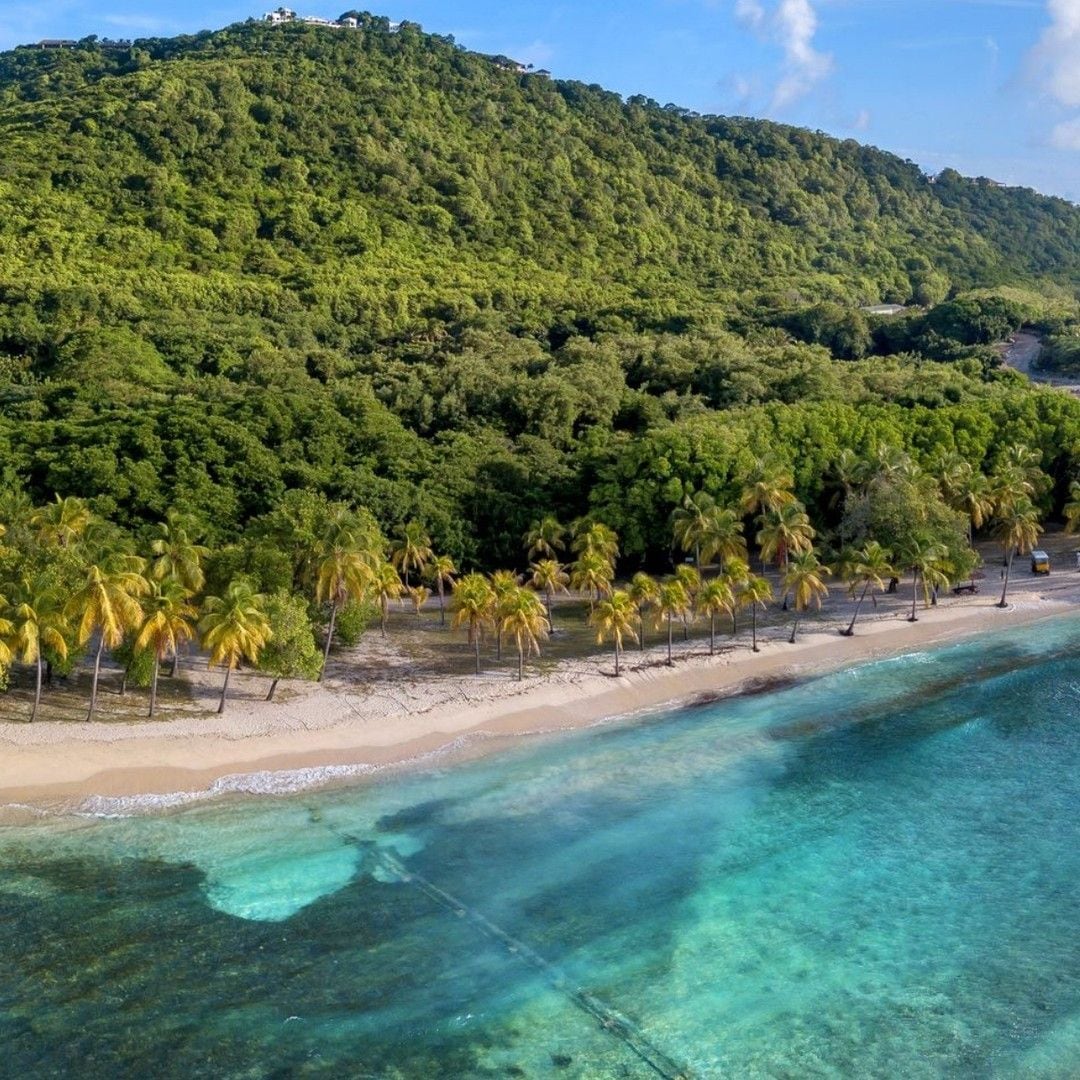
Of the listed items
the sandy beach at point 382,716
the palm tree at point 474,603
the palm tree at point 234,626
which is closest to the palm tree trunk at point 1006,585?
the sandy beach at point 382,716

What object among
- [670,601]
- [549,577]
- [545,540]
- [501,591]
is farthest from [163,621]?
[545,540]

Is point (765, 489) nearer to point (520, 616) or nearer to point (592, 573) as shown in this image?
point (592, 573)

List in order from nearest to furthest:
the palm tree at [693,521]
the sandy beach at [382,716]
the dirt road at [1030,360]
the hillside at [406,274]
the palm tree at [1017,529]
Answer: the sandy beach at [382,716]
the palm tree at [693,521]
the palm tree at [1017,529]
the hillside at [406,274]
the dirt road at [1030,360]

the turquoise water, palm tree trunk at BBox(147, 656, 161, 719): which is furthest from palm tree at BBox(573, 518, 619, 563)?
palm tree trunk at BBox(147, 656, 161, 719)

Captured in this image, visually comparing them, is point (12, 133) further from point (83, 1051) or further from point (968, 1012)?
point (968, 1012)

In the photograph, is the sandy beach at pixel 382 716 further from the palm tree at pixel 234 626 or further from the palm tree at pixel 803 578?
the palm tree at pixel 234 626

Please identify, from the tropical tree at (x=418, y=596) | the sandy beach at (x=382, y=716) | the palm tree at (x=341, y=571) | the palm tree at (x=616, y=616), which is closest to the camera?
the sandy beach at (x=382, y=716)

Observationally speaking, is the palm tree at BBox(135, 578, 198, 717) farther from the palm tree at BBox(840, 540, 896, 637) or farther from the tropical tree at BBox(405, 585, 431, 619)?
the palm tree at BBox(840, 540, 896, 637)
